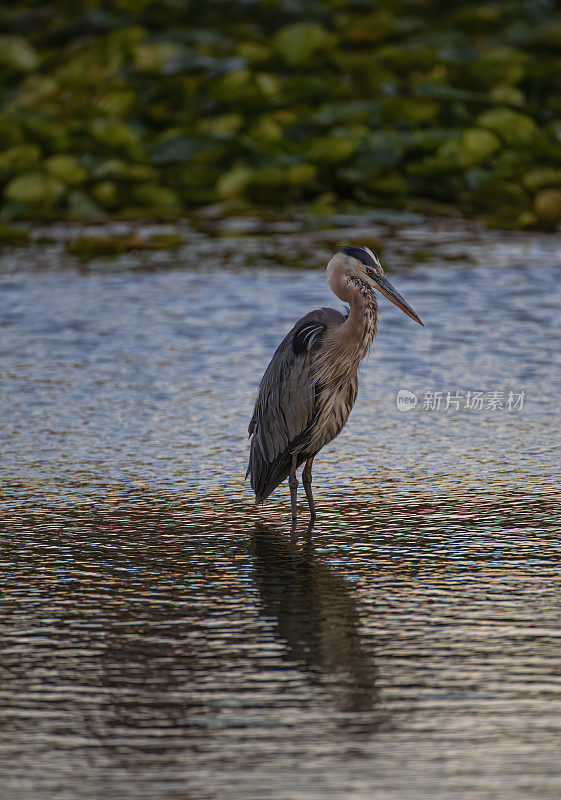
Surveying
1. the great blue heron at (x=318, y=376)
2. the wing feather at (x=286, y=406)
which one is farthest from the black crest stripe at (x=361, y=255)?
the wing feather at (x=286, y=406)

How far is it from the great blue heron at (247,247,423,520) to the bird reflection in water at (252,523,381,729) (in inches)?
10.8

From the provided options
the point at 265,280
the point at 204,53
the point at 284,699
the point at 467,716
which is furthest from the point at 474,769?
the point at 204,53

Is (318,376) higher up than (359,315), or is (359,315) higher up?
(359,315)

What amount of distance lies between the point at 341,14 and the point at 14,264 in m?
8.63

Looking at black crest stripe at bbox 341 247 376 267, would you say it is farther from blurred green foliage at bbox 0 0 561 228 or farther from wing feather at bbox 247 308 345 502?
blurred green foliage at bbox 0 0 561 228

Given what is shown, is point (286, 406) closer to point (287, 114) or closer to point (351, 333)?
point (351, 333)

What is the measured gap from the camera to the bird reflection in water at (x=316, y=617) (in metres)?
3.80

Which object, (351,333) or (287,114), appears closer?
(351,333)

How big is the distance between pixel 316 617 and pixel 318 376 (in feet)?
4.34

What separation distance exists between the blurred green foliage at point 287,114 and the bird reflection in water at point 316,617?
7612mm

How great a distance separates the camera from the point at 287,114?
14227 mm

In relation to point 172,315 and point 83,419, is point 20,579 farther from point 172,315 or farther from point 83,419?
point 172,315

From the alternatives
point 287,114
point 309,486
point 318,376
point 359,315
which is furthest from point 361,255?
point 287,114
